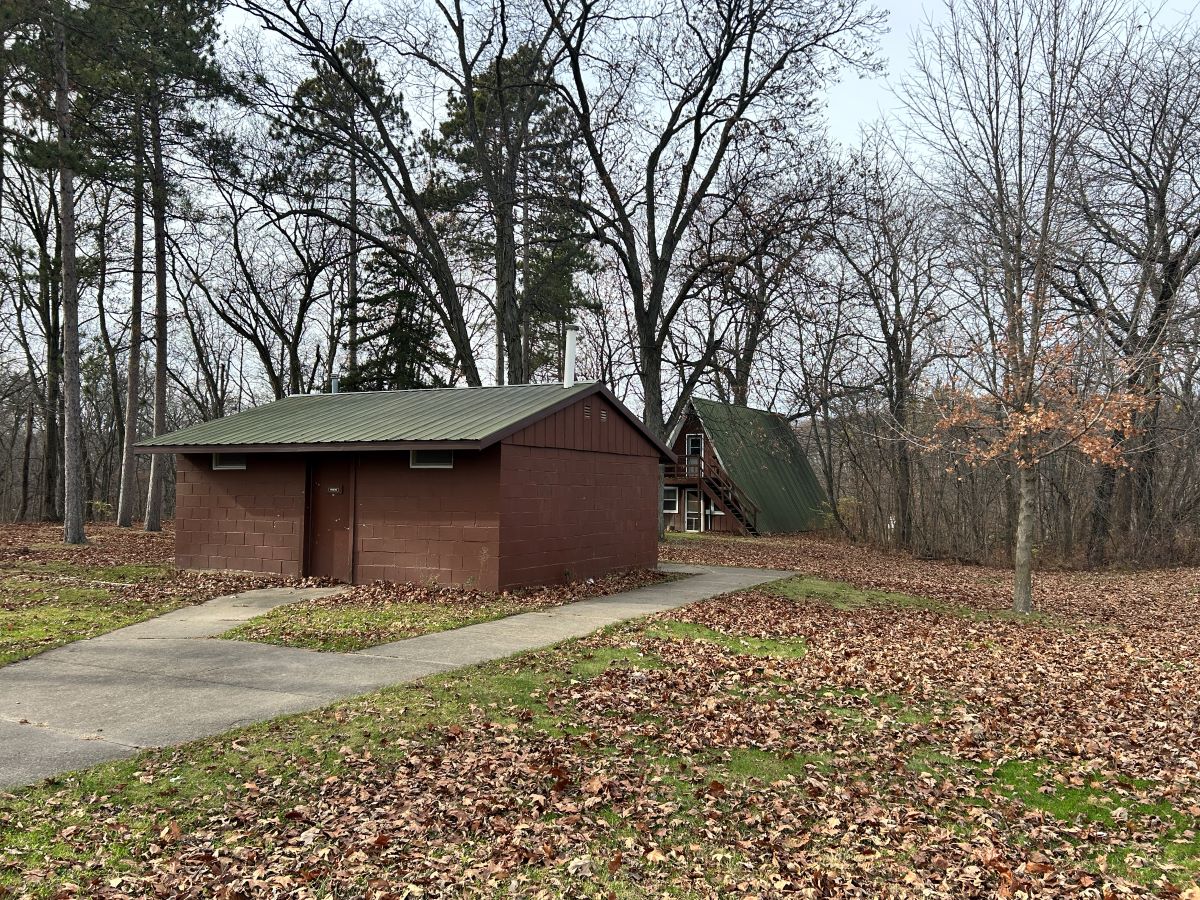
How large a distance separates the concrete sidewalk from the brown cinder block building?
2192 millimetres

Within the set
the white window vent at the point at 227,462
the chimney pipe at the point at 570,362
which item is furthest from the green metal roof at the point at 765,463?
the white window vent at the point at 227,462

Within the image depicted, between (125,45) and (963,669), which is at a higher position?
(125,45)

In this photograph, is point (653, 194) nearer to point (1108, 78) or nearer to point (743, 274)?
point (743, 274)

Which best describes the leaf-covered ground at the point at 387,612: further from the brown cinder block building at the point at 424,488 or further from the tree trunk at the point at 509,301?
the tree trunk at the point at 509,301

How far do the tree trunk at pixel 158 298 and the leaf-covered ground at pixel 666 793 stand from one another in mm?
16164

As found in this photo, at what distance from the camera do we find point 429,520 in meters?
13.3

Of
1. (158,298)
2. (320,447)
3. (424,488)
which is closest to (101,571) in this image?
(320,447)

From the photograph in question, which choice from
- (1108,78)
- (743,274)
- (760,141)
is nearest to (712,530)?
(743,274)

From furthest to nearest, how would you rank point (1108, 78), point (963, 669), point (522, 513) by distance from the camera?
1. point (1108, 78)
2. point (522, 513)
3. point (963, 669)

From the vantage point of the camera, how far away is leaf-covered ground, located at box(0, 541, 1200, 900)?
420cm

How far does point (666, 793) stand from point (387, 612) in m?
6.85

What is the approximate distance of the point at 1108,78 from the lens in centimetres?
1673

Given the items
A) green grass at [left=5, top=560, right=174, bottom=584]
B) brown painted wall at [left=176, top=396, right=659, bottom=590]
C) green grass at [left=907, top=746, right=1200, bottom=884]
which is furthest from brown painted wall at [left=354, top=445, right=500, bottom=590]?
green grass at [left=907, top=746, right=1200, bottom=884]

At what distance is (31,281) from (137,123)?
10.8 m
